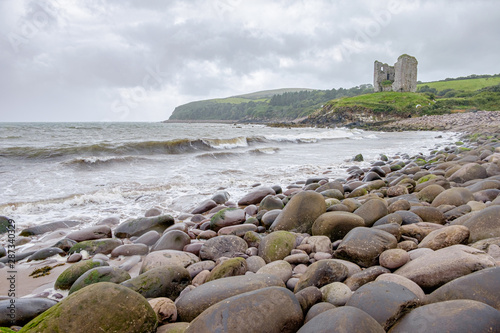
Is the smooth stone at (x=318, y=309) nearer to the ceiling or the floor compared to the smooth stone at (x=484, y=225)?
nearer to the floor

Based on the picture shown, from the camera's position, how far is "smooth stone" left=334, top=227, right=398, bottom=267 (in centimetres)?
307

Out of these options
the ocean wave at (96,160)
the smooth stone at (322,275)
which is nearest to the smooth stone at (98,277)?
the smooth stone at (322,275)

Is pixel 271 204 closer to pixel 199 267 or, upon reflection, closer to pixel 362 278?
pixel 199 267

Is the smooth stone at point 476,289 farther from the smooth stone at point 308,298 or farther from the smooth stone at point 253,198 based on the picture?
the smooth stone at point 253,198

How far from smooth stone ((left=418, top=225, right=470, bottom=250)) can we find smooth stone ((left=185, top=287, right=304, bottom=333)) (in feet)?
6.39

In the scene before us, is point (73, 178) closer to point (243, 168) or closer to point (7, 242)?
point (7, 242)

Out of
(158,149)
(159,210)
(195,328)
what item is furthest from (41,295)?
(158,149)

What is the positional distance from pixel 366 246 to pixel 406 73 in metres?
79.8

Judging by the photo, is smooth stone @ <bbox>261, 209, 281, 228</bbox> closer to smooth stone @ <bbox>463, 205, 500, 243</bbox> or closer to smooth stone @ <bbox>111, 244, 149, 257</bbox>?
smooth stone @ <bbox>111, 244, 149, 257</bbox>

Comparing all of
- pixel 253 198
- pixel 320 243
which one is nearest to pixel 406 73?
pixel 253 198

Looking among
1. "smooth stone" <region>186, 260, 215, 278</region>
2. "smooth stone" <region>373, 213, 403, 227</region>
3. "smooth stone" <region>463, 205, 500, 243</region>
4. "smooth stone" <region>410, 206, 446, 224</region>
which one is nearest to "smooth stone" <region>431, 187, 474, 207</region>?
"smooth stone" <region>410, 206, 446, 224</region>

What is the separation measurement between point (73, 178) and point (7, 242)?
545 centimetres

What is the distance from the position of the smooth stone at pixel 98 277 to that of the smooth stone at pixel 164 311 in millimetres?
979

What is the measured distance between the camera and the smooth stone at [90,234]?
15.8 feet
